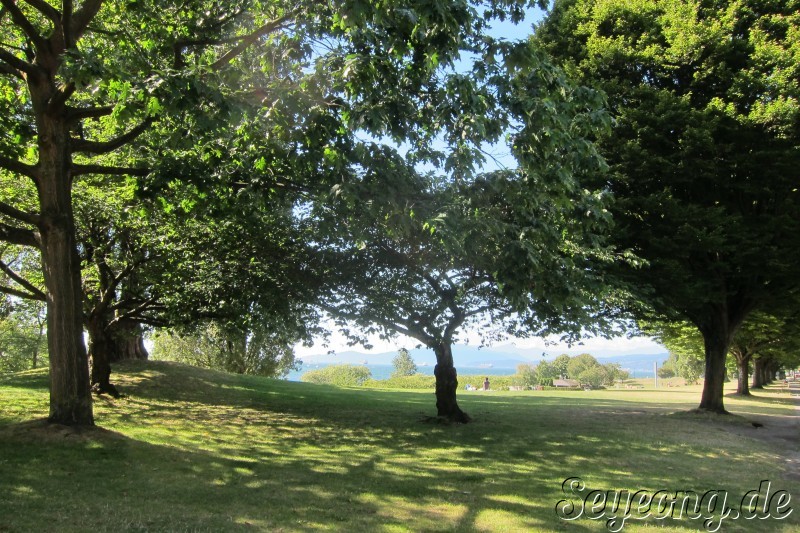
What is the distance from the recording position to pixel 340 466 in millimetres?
9883

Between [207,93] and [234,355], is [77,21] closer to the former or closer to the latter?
[207,93]

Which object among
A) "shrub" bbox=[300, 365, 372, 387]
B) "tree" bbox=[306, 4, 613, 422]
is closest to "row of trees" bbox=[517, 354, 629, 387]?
"shrub" bbox=[300, 365, 372, 387]

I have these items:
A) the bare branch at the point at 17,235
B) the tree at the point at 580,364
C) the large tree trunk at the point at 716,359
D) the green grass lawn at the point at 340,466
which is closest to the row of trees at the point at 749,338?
the large tree trunk at the point at 716,359

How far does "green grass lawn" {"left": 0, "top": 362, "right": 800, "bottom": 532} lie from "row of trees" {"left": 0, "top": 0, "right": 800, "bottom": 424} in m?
1.96

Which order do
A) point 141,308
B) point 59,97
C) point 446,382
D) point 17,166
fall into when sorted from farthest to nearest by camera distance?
point 141,308
point 446,382
point 17,166
point 59,97

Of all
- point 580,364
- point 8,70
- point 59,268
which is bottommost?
point 580,364

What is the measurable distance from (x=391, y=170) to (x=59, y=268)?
639cm

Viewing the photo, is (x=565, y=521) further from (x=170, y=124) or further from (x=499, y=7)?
(x=170, y=124)

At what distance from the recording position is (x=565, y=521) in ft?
22.0

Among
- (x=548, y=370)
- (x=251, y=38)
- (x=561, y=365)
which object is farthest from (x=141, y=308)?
(x=561, y=365)

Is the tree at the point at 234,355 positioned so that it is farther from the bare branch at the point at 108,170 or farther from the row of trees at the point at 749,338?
the bare branch at the point at 108,170

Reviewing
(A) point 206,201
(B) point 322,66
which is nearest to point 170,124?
(A) point 206,201

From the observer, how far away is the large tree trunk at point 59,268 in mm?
9742

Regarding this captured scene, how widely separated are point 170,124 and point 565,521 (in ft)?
35.0
